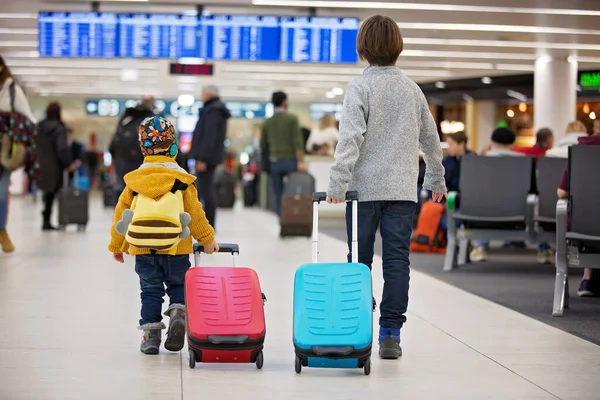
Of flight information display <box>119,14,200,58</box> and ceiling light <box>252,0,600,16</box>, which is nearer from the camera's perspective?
ceiling light <box>252,0,600,16</box>

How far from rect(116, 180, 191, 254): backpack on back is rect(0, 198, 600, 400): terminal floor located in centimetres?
53

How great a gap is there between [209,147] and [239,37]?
139 inches

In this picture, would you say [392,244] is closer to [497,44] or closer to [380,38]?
[380,38]

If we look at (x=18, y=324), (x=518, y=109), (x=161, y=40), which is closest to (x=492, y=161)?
(x=18, y=324)

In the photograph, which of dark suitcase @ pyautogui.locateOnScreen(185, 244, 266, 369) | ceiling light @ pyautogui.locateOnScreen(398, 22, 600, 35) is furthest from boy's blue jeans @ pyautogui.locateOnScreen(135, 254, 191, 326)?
ceiling light @ pyautogui.locateOnScreen(398, 22, 600, 35)

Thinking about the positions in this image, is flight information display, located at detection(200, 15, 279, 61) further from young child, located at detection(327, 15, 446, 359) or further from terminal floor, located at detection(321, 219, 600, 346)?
young child, located at detection(327, 15, 446, 359)

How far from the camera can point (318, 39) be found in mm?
14758

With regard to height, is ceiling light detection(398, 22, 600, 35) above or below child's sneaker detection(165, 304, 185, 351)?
above

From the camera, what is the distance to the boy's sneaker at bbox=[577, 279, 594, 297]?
772cm

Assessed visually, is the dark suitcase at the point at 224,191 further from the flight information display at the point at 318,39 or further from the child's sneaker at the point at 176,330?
the child's sneaker at the point at 176,330

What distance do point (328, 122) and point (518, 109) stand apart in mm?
13679

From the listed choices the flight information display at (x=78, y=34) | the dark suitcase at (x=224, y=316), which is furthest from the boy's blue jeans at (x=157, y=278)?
the flight information display at (x=78, y=34)

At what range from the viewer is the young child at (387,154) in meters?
4.74

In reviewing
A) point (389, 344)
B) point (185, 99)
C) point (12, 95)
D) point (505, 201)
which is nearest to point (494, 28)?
point (505, 201)
